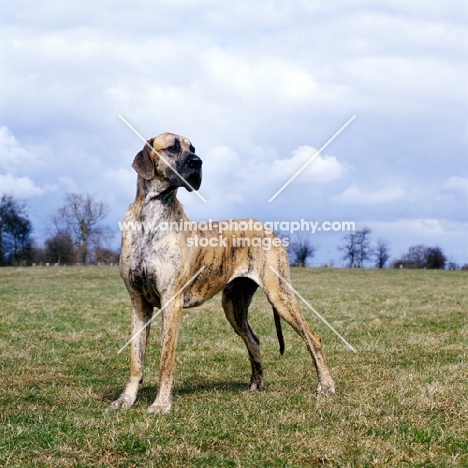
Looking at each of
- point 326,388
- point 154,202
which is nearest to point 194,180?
point 154,202

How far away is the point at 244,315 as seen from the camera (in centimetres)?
752

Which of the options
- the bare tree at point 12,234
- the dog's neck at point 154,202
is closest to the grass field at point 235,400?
the dog's neck at point 154,202

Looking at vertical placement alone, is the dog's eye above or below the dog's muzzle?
above

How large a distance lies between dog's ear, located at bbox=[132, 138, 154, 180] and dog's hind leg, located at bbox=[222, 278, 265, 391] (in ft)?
6.23

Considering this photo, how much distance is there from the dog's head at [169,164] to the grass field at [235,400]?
2.12m

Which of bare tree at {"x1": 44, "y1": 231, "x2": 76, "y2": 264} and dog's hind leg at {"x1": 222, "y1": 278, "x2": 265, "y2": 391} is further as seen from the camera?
bare tree at {"x1": 44, "y1": 231, "x2": 76, "y2": 264}

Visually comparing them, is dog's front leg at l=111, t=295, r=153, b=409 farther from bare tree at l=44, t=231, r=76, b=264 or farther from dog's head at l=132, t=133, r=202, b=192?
bare tree at l=44, t=231, r=76, b=264

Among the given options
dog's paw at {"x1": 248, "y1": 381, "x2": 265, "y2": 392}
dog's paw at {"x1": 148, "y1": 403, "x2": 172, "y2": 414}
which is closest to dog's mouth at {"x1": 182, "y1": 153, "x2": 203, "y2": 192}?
dog's paw at {"x1": 148, "y1": 403, "x2": 172, "y2": 414}

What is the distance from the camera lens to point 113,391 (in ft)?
23.9

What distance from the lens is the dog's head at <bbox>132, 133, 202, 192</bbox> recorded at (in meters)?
6.11

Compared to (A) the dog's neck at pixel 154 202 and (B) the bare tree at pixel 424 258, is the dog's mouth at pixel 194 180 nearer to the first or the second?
(A) the dog's neck at pixel 154 202

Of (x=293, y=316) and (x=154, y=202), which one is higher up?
(x=154, y=202)

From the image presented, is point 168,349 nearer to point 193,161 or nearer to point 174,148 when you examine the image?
point 193,161

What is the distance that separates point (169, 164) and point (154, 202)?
0.39 meters
